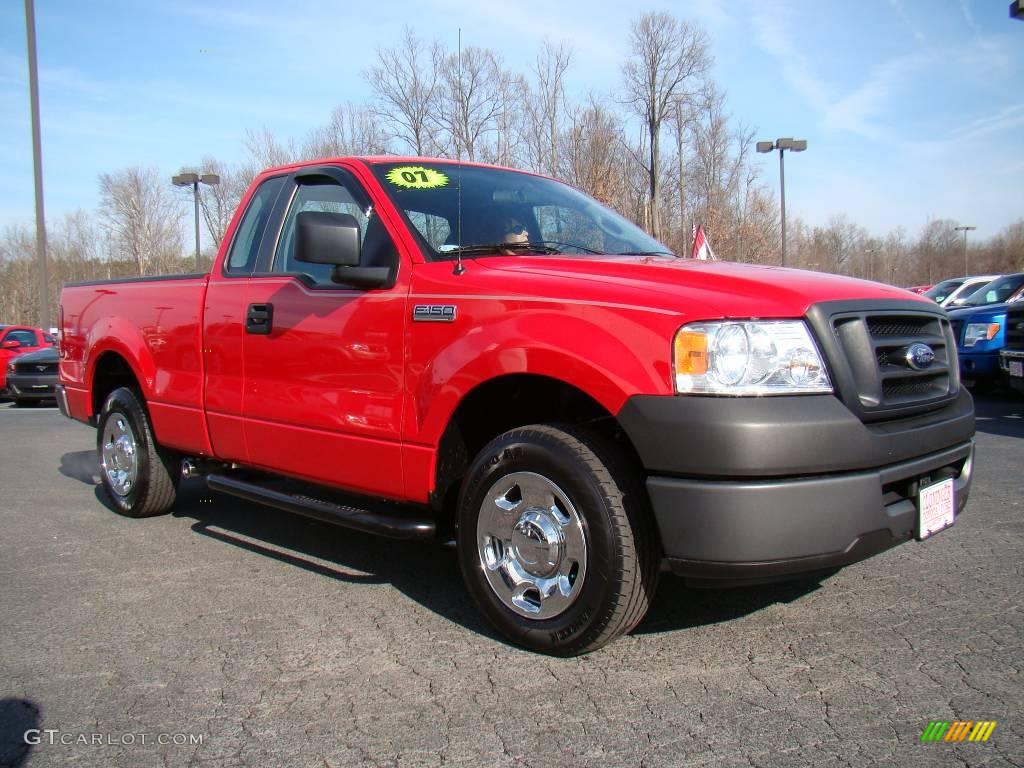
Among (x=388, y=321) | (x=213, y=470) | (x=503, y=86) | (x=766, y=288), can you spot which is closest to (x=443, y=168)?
(x=388, y=321)

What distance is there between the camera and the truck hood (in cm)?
274

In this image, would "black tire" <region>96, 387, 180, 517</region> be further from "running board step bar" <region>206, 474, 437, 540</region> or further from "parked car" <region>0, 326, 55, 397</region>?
"parked car" <region>0, 326, 55, 397</region>

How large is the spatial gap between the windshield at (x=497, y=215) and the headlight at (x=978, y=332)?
866 centimetres

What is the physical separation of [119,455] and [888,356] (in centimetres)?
463

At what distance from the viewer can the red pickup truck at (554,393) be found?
2637 millimetres

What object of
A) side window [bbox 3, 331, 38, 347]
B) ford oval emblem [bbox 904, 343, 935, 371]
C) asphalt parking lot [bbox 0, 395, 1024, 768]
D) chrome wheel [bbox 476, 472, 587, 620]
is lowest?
asphalt parking lot [bbox 0, 395, 1024, 768]

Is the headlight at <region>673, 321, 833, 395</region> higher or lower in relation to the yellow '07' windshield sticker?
lower

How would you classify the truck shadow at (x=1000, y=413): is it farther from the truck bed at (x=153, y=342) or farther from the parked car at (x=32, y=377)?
the parked car at (x=32, y=377)

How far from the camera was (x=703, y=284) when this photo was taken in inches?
114

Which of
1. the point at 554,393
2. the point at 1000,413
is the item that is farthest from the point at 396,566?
the point at 1000,413

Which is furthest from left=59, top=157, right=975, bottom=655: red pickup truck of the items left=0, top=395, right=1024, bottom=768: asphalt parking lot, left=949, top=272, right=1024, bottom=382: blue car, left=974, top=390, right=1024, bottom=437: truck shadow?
left=949, top=272, right=1024, bottom=382: blue car

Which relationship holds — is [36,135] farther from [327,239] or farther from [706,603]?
[706,603]

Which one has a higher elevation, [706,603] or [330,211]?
[330,211]

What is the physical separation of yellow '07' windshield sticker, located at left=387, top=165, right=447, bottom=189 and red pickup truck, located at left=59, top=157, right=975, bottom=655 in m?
0.01
